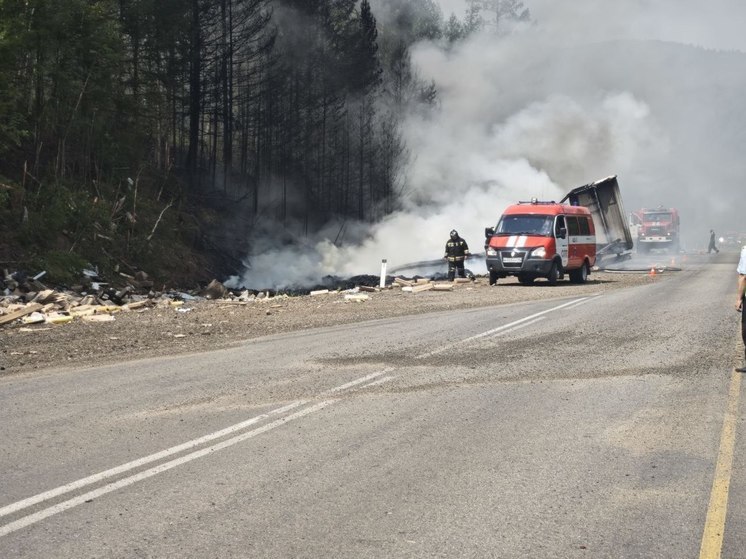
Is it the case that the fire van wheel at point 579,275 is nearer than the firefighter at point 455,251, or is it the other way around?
the fire van wheel at point 579,275

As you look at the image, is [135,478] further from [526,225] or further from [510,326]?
[526,225]

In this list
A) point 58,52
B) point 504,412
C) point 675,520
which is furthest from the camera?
point 58,52

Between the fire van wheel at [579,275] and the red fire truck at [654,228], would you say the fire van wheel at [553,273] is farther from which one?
the red fire truck at [654,228]

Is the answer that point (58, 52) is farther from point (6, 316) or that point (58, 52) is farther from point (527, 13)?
point (527, 13)

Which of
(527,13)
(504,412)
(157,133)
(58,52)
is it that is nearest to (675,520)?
(504,412)

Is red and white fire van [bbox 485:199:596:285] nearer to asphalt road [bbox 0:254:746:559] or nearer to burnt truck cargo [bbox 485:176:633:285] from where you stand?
burnt truck cargo [bbox 485:176:633:285]

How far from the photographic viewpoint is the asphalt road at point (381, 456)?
4.71m

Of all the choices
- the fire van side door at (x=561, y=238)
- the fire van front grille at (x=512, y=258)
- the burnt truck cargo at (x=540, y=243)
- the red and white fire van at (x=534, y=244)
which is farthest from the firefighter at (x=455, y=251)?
the fire van side door at (x=561, y=238)

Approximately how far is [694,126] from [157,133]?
17317 centimetres

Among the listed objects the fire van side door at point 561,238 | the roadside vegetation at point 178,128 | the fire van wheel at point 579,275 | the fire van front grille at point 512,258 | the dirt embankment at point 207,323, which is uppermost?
the roadside vegetation at point 178,128

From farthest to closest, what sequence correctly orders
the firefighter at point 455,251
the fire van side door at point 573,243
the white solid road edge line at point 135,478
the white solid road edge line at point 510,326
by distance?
1. the firefighter at point 455,251
2. the fire van side door at point 573,243
3. the white solid road edge line at point 510,326
4. the white solid road edge line at point 135,478

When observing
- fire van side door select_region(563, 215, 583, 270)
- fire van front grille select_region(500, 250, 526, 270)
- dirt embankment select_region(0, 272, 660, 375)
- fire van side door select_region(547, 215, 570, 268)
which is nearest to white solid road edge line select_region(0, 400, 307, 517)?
dirt embankment select_region(0, 272, 660, 375)

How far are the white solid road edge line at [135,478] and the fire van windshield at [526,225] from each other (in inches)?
719

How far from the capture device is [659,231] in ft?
171
